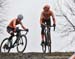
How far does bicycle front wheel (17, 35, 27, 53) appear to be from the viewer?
7.88ft

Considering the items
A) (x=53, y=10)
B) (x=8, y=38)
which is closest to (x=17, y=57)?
(x=8, y=38)

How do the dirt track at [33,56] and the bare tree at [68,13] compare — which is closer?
the dirt track at [33,56]

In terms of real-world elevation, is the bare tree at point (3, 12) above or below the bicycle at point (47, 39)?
above

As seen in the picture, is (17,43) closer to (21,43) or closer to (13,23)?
(21,43)

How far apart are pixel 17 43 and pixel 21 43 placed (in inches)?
1.9

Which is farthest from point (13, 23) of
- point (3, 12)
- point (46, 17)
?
point (46, 17)

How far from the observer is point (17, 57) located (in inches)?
90.0

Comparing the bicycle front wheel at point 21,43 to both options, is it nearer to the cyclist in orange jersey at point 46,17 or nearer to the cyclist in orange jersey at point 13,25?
the cyclist in orange jersey at point 13,25

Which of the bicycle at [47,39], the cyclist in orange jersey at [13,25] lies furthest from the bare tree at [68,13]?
the cyclist in orange jersey at [13,25]

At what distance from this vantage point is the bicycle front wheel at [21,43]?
2400mm

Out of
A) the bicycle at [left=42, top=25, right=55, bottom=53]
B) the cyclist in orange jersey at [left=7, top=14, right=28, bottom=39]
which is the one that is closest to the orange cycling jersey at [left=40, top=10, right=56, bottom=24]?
the bicycle at [left=42, top=25, right=55, bottom=53]

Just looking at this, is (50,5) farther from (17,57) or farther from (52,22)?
(17,57)

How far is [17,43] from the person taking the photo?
243 cm

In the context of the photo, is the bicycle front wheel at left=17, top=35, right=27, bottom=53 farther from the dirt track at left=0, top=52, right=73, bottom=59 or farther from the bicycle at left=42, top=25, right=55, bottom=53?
the bicycle at left=42, top=25, right=55, bottom=53
